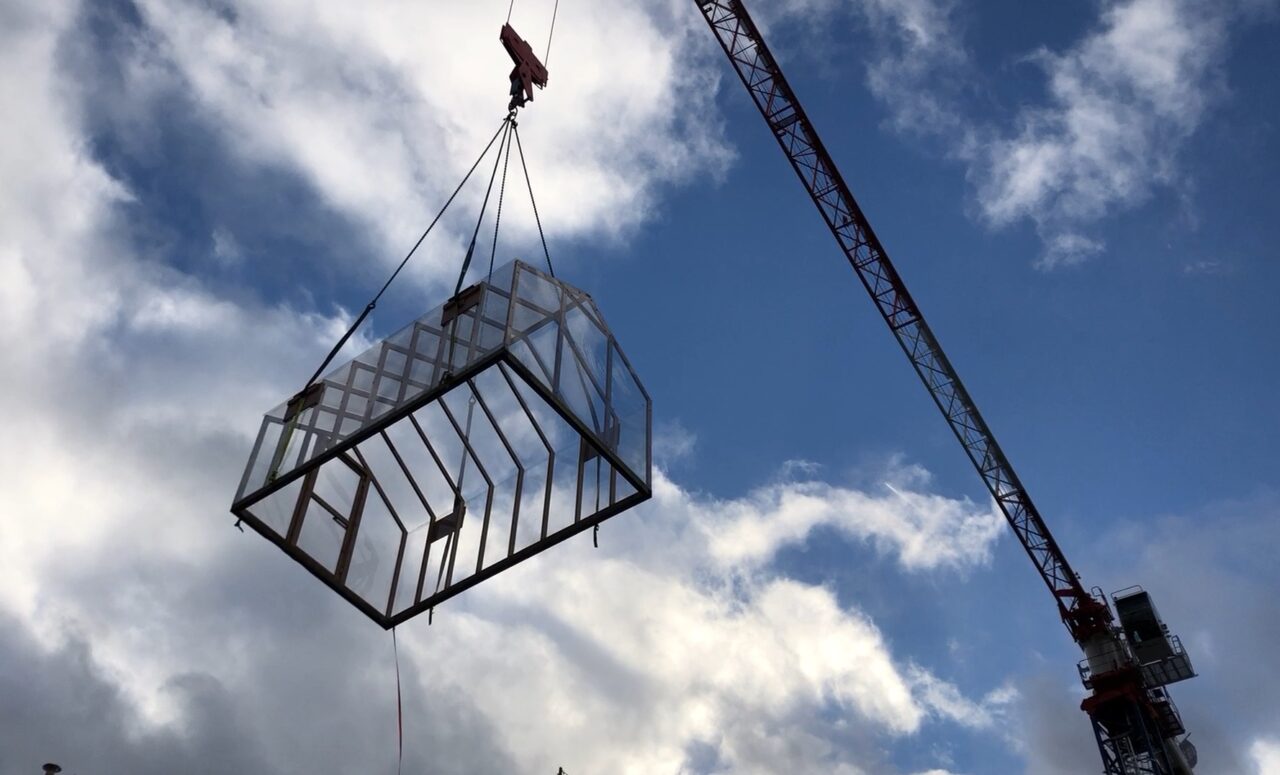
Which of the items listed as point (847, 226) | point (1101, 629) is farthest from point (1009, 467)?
point (847, 226)

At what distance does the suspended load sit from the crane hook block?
9.34 m

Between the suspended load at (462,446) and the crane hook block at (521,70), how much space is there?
9.34 metres

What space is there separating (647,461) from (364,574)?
623 centimetres

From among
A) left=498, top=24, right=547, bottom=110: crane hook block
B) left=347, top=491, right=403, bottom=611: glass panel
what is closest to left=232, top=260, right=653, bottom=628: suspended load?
left=347, top=491, right=403, bottom=611: glass panel

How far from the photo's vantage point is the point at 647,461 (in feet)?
80.5

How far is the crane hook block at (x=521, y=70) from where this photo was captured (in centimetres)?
3309

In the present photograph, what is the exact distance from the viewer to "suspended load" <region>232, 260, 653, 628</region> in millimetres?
22656

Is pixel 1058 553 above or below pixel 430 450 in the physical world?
above

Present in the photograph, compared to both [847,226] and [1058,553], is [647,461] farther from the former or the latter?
[1058,553]

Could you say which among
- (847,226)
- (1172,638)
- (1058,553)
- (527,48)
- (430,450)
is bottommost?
(430,450)

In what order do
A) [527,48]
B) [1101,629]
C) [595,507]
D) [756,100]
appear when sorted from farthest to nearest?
[1101,629] < [756,100] < [527,48] < [595,507]

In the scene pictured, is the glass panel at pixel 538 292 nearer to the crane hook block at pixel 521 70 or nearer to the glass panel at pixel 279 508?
the glass panel at pixel 279 508

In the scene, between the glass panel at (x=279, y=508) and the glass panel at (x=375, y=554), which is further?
the glass panel at (x=375, y=554)

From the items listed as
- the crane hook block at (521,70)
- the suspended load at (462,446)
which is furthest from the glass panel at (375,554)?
the crane hook block at (521,70)
